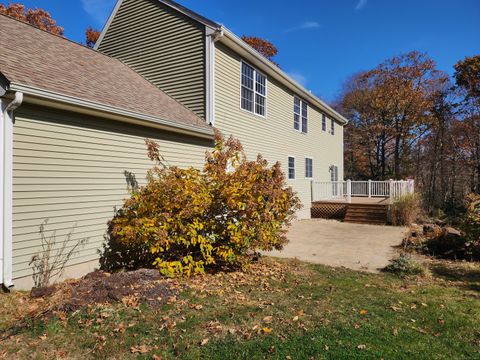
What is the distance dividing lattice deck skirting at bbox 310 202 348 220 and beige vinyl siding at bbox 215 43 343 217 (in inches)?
20.5

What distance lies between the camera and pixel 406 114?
1013 inches

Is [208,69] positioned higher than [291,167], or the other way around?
[208,69]

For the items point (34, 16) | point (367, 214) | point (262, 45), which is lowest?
point (367, 214)

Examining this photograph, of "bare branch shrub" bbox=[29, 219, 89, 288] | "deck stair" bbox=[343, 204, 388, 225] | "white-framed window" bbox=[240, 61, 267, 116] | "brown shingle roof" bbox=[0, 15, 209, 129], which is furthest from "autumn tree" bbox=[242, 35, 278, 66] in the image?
"bare branch shrub" bbox=[29, 219, 89, 288]

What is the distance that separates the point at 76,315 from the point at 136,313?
707mm

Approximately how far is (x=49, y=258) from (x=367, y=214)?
12.9 metres

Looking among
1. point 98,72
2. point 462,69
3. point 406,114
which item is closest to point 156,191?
point 98,72

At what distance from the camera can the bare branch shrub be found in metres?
5.32

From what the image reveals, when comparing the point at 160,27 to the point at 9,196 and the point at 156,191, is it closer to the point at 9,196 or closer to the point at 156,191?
the point at 156,191

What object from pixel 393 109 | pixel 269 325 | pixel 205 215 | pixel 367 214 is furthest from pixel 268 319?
pixel 393 109

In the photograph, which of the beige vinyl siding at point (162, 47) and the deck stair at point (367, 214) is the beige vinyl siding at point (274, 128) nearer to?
the beige vinyl siding at point (162, 47)

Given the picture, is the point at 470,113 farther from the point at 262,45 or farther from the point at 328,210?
the point at 262,45

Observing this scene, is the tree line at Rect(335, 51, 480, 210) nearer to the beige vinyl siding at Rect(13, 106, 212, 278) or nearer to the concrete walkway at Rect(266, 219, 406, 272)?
the concrete walkway at Rect(266, 219, 406, 272)

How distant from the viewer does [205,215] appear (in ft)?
20.5
